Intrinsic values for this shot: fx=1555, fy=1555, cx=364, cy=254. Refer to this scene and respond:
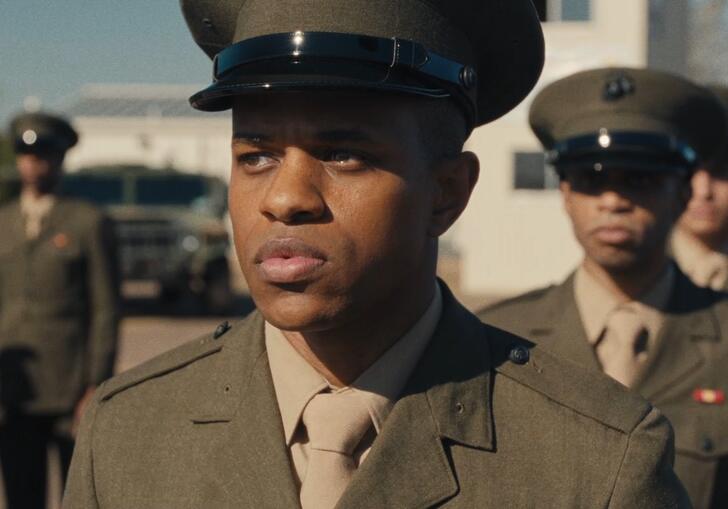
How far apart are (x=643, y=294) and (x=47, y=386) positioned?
350cm

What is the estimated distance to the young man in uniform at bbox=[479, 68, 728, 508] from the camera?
4.16m

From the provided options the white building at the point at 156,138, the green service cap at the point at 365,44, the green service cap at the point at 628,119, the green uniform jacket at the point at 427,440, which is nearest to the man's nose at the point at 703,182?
the green service cap at the point at 628,119

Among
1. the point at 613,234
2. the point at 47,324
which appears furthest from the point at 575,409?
the point at 47,324

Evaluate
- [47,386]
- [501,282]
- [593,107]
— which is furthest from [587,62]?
[593,107]

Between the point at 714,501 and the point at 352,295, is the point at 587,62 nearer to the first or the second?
the point at 714,501

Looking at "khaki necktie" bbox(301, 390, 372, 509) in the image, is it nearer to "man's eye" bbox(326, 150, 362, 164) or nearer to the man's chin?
the man's chin

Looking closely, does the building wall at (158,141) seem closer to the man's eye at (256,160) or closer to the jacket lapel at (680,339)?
the jacket lapel at (680,339)

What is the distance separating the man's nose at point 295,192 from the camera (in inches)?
86.9

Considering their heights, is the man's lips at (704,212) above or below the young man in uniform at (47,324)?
above

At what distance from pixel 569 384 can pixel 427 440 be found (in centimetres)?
28

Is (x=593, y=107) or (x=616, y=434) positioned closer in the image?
(x=616, y=434)

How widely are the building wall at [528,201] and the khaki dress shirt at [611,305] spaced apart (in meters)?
19.8

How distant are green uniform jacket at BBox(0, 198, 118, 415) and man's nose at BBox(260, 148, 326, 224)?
4880mm

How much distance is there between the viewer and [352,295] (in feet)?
7.39
